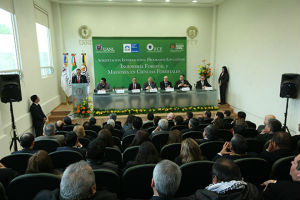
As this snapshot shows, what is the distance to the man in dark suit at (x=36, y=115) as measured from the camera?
5.34 m

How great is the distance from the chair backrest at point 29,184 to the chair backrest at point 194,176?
3.73 feet

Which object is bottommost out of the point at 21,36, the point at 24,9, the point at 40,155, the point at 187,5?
the point at 40,155

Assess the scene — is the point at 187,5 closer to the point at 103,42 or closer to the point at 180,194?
the point at 103,42

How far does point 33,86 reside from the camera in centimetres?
596

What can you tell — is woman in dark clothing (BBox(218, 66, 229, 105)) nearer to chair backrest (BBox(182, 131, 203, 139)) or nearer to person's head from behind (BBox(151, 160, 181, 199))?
chair backrest (BBox(182, 131, 203, 139))

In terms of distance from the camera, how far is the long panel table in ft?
20.5

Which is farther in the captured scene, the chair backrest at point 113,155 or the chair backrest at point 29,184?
the chair backrest at point 113,155

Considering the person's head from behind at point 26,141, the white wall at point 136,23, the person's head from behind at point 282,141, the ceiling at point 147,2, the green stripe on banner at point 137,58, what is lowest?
the person's head from behind at point 26,141

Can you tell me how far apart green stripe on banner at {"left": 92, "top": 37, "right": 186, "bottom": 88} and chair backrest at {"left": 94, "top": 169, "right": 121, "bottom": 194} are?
7647 mm

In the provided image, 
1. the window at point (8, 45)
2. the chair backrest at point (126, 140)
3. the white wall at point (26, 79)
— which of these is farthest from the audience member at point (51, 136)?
the window at point (8, 45)

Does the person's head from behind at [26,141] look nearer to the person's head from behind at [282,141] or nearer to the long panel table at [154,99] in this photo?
the person's head from behind at [282,141]

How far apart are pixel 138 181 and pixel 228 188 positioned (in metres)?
0.89

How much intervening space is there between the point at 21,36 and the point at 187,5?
676 cm

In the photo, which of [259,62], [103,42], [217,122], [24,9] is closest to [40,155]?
[217,122]
